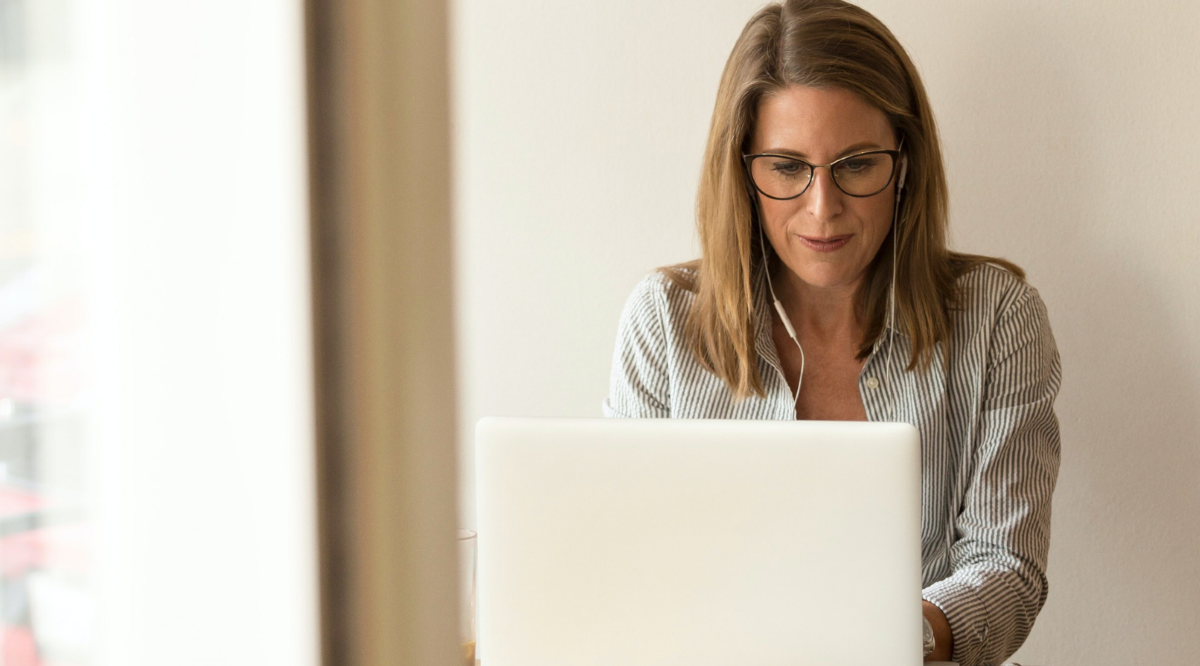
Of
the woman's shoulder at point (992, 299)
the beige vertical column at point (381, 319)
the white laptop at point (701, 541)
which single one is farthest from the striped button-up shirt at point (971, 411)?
the beige vertical column at point (381, 319)

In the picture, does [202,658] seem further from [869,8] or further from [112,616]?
[869,8]

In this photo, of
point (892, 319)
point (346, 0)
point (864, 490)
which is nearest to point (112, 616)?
point (346, 0)

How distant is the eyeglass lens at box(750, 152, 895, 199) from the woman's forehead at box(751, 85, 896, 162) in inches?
0.5

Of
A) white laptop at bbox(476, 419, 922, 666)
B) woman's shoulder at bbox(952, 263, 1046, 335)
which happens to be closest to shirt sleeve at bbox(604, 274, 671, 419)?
woman's shoulder at bbox(952, 263, 1046, 335)

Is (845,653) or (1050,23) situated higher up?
(1050,23)

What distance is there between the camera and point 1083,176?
1318 millimetres

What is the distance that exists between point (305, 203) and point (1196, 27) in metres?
1.43

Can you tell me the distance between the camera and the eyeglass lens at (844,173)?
3.98ft

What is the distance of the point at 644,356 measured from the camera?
1365 millimetres

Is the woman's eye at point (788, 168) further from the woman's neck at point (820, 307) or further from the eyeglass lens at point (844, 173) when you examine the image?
the woman's neck at point (820, 307)

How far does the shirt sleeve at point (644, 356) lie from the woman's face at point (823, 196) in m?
0.19

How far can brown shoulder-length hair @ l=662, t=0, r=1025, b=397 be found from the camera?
1194 millimetres

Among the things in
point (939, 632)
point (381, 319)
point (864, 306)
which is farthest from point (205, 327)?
point (864, 306)

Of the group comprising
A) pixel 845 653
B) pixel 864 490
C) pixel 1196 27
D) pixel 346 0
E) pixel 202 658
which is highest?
pixel 1196 27
